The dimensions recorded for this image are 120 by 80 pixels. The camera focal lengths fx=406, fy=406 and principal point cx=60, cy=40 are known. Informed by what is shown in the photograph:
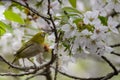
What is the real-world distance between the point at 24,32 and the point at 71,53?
479mm

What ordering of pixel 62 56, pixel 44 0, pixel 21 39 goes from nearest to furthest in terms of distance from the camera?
pixel 44 0
pixel 62 56
pixel 21 39

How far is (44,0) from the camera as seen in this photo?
2.84 feet

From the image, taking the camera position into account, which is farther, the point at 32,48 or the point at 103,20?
Answer: the point at 32,48

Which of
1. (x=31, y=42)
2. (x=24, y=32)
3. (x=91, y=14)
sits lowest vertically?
(x=24, y=32)

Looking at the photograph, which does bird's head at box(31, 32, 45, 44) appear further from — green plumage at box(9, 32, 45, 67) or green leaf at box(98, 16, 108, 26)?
green leaf at box(98, 16, 108, 26)

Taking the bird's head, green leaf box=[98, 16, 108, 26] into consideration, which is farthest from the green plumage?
green leaf box=[98, 16, 108, 26]

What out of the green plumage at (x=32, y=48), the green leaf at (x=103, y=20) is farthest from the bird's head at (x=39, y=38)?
the green leaf at (x=103, y=20)

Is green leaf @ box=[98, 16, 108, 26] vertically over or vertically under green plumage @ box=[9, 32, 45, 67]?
over

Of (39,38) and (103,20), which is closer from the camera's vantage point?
(103,20)

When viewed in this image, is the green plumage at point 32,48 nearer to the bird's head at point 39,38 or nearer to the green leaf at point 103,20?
the bird's head at point 39,38

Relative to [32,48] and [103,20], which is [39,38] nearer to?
[32,48]

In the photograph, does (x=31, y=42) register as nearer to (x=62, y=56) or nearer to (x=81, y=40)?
(x=62, y=56)

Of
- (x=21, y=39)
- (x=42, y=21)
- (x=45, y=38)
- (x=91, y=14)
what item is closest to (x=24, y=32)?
(x=21, y=39)

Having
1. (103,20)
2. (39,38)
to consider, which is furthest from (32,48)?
(103,20)
